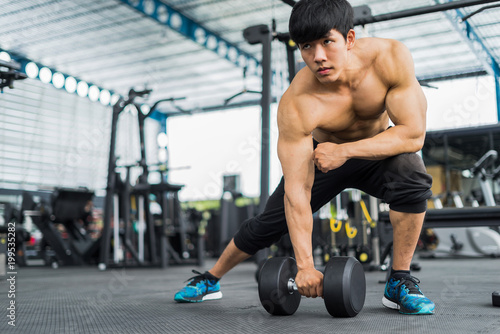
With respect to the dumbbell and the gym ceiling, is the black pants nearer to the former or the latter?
the dumbbell

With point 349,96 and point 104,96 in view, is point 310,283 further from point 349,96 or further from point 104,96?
point 104,96

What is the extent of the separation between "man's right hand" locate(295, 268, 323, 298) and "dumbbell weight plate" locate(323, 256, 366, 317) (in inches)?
1.0

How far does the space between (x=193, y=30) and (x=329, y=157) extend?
8.47 meters

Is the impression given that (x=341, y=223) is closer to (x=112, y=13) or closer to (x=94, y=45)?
(x=112, y=13)

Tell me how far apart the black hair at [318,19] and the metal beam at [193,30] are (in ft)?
23.8

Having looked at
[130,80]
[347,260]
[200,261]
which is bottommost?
[200,261]

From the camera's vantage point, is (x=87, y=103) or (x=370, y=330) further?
(x=87, y=103)

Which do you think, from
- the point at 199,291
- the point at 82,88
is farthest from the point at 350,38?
the point at 82,88

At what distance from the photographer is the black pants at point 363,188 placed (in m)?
1.43

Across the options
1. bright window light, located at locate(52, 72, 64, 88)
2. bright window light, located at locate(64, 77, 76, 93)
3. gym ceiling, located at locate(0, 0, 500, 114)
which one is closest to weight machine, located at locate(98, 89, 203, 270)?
gym ceiling, located at locate(0, 0, 500, 114)

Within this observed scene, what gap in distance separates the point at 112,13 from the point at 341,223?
657 cm

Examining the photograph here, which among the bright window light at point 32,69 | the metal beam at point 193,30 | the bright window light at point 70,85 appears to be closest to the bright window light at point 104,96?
the bright window light at point 70,85

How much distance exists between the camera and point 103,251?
193 inches

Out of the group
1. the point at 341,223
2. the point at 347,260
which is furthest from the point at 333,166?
the point at 341,223
